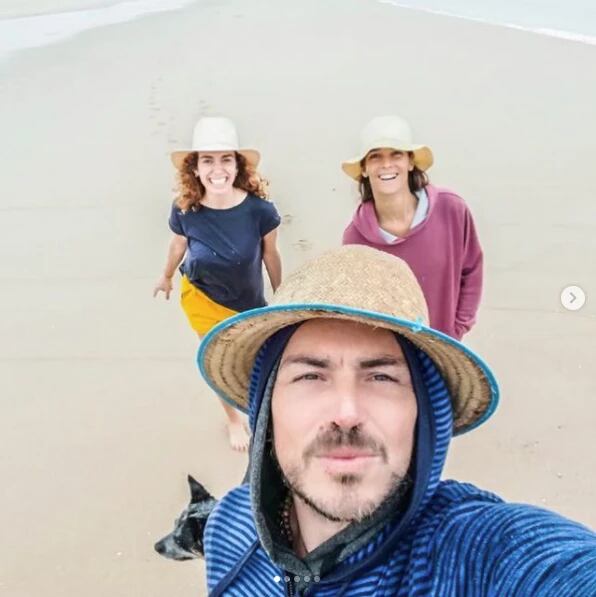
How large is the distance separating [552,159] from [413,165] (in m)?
3.16

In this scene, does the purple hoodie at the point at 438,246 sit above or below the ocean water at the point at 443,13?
below

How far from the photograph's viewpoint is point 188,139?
6.12m

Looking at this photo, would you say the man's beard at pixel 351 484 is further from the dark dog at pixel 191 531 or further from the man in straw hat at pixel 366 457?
the dark dog at pixel 191 531

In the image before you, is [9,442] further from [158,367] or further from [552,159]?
[552,159]

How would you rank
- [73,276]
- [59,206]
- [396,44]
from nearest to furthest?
[73,276] → [59,206] → [396,44]

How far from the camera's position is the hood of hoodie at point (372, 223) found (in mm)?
2441

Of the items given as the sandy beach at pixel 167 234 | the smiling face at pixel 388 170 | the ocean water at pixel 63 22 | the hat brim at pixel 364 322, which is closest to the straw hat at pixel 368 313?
the hat brim at pixel 364 322

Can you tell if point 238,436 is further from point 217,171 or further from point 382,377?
point 382,377

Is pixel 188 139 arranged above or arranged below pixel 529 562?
above

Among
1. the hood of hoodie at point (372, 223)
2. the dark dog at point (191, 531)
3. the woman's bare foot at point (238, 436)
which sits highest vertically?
the hood of hoodie at point (372, 223)

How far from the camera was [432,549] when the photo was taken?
1172mm

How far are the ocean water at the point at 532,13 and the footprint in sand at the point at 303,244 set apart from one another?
16.4 feet

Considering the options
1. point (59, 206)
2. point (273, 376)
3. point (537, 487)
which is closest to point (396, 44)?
point (59, 206)

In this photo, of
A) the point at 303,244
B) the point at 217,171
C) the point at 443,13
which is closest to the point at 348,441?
the point at 217,171
